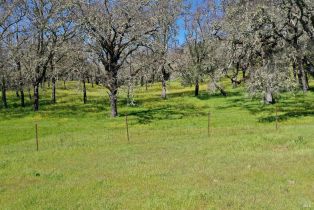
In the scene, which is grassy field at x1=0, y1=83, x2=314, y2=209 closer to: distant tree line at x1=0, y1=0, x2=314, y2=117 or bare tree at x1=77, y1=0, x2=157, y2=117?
distant tree line at x1=0, y1=0, x2=314, y2=117

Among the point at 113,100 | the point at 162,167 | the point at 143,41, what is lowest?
the point at 162,167

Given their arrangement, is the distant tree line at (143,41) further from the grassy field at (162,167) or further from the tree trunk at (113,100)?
the grassy field at (162,167)

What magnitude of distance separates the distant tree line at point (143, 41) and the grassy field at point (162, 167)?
4807 millimetres

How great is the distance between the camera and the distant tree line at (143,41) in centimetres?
3247

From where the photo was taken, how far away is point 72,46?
4206 cm

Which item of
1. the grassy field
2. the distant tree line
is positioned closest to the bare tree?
the distant tree line

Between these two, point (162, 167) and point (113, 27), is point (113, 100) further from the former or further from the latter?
point (162, 167)

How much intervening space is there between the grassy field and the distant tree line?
4807mm

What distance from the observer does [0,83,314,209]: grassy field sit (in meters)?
12.3

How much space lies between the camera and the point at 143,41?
139 ft

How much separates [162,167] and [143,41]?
26.6m

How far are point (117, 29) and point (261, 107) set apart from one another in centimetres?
1614

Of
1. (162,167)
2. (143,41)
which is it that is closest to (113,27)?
(143,41)

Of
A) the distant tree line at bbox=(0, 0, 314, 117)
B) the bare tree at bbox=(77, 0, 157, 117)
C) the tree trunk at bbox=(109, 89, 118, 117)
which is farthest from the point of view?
the tree trunk at bbox=(109, 89, 118, 117)
